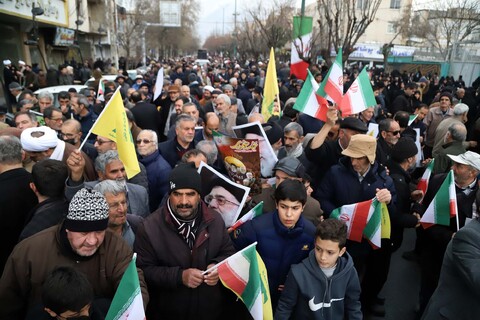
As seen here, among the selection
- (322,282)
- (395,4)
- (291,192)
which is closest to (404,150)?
(291,192)

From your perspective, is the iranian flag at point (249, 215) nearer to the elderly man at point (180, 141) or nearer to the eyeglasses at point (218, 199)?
the eyeglasses at point (218, 199)

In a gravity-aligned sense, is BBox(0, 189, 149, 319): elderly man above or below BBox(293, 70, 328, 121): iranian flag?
below

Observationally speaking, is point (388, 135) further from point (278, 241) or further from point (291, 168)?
point (278, 241)

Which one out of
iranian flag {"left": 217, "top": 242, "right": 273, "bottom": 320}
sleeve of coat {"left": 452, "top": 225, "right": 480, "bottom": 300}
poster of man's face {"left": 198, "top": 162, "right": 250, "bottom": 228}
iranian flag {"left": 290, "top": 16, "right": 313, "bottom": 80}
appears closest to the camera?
sleeve of coat {"left": 452, "top": 225, "right": 480, "bottom": 300}

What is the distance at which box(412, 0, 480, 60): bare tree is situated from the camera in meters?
20.4

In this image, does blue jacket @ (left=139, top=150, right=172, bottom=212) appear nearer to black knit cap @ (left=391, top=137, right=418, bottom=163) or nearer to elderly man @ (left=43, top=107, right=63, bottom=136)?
elderly man @ (left=43, top=107, right=63, bottom=136)

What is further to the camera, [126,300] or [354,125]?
[354,125]

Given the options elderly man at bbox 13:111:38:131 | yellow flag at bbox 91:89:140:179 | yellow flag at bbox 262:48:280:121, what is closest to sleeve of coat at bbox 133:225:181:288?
yellow flag at bbox 91:89:140:179

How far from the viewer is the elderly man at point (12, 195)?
3.35 m

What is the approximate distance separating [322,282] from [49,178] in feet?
7.10

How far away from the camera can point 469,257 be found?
247 cm

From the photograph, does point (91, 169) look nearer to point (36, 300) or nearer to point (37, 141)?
point (37, 141)

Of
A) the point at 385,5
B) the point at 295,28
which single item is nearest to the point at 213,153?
the point at 295,28

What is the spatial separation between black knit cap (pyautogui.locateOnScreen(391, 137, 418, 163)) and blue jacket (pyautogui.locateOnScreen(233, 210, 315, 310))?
5.44 feet
